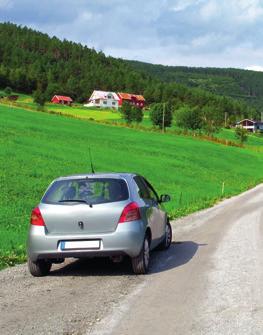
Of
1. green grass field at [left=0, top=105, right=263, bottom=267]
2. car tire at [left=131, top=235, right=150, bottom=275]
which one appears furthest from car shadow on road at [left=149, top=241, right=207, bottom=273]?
green grass field at [left=0, top=105, right=263, bottom=267]

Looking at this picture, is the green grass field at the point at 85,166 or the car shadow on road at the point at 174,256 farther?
the green grass field at the point at 85,166

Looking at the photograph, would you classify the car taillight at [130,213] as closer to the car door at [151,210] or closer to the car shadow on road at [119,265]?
the car door at [151,210]

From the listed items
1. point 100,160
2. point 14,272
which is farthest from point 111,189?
point 100,160

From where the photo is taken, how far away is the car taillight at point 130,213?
9094 millimetres

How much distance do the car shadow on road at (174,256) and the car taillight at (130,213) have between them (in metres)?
1.08

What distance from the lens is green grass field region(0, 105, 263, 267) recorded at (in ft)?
57.0

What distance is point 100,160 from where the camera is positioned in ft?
125

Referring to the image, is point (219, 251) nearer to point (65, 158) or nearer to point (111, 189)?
point (111, 189)

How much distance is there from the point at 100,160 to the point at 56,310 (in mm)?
31508

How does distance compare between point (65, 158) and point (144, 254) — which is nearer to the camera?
point (144, 254)

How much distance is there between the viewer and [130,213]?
30.1 feet

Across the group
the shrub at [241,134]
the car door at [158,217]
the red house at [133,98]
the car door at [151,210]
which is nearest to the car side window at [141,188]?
the car door at [151,210]

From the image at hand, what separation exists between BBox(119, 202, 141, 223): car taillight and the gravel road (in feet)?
3.19

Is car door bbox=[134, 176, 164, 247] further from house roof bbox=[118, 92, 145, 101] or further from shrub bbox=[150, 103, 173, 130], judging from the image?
house roof bbox=[118, 92, 145, 101]
